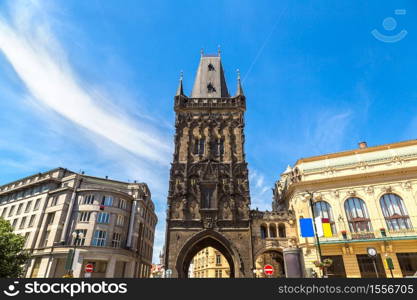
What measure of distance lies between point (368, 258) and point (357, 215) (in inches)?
187

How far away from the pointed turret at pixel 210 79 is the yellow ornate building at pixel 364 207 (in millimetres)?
20716

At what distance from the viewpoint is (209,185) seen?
3225cm

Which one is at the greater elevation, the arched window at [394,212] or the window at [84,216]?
the window at [84,216]

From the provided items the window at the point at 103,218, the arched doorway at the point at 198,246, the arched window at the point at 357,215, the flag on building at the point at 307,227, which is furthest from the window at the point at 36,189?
the arched window at the point at 357,215

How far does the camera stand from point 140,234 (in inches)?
1672

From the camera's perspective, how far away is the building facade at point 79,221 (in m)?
32.3

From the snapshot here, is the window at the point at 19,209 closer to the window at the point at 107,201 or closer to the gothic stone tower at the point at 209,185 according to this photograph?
the window at the point at 107,201

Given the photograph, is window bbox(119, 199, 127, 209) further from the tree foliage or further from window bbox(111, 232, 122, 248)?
the tree foliage

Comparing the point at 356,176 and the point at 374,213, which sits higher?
the point at 356,176

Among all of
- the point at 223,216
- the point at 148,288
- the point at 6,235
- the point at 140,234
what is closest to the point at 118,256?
the point at 140,234

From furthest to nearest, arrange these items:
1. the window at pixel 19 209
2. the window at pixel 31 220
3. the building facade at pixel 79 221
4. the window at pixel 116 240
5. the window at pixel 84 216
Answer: the window at pixel 19 209 → the window at pixel 31 220 → the window at pixel 116 240 → the window at pixel 84 216 → the building facade at pixel 79 221

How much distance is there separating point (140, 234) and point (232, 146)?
24.2 meters

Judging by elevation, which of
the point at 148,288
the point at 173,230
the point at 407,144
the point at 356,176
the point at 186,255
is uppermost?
the point at 407,144

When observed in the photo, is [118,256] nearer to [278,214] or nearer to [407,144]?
[278,214]
